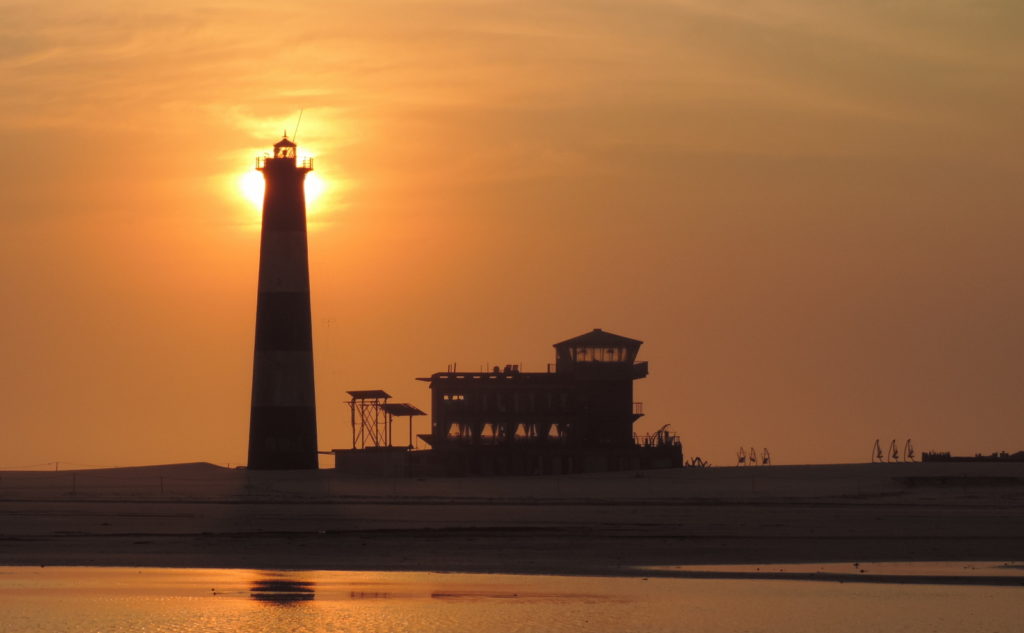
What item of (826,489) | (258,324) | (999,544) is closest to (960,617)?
(999,544)

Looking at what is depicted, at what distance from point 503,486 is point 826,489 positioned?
44.9ft

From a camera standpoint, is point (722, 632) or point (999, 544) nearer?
point (722, 632)

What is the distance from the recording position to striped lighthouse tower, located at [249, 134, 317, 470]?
8431 centimetres

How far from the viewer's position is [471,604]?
33406 mm

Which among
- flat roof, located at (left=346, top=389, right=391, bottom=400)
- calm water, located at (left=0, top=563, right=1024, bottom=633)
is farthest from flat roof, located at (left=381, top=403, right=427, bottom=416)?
calm water, located at (left=0, top=563, right=1024, bottom=633)

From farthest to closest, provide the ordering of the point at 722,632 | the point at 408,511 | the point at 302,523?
the point at 408,511
the point at 302,523
the point at 722,632

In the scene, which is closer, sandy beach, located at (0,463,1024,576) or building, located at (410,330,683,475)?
sandy beach, located at (0,463,1024,576)

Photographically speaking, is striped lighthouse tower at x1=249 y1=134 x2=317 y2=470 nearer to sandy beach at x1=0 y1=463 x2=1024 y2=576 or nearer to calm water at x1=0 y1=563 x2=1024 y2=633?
sandy beach at x1=0 y1=463 x2=1024 y2=576

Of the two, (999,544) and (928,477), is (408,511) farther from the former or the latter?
(928,477)

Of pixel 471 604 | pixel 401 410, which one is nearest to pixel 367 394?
pixel 401 410

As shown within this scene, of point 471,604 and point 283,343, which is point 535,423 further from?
point 471,604

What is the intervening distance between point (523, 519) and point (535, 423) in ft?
132

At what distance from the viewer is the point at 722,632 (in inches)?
1203

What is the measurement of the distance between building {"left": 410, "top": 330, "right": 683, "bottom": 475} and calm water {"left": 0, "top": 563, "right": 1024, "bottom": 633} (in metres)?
55.4
